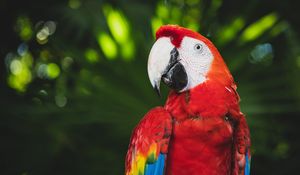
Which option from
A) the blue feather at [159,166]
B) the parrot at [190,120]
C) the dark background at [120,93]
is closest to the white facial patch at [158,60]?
the parrot at [190,120]

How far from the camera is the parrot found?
1.20 m

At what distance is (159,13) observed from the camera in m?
1.81

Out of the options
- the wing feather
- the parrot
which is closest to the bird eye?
the parrot

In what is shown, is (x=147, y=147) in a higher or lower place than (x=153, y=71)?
lower

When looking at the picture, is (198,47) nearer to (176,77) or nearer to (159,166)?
(176,77)

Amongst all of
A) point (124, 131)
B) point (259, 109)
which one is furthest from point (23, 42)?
point (259, 109)

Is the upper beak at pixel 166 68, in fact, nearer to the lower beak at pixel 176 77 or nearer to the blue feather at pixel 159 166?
the lower beak at pixel 176 77

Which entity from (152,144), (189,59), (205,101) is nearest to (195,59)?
(189,59)

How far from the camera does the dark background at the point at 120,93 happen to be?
1590mm

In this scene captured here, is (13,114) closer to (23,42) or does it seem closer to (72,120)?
(72,120)

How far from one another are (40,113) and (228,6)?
3.33 ft

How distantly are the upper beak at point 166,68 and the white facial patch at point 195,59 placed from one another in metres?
0.02

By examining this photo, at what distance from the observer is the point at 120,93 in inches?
61.4

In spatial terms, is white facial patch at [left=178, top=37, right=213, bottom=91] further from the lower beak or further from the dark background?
the dark background
